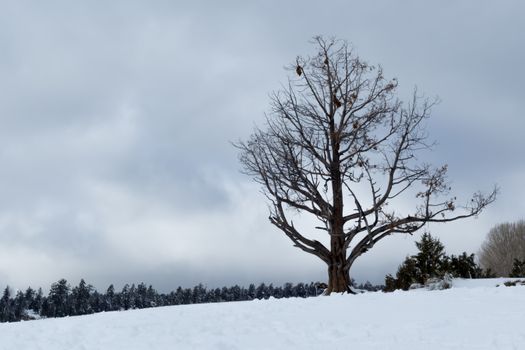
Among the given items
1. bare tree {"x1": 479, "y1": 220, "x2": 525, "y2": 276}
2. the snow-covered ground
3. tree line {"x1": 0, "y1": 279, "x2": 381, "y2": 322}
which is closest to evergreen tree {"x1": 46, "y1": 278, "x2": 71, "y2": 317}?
tree line {"x1": 0, "y1": 279, "x2": 381, "y2": 322}

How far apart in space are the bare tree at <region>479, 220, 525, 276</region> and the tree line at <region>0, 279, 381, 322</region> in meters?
38.2

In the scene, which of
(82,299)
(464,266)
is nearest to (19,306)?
(82,299)

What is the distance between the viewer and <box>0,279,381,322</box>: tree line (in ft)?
303

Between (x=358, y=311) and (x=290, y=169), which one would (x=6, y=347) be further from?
(x=290, y=169)

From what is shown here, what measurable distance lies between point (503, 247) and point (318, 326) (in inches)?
1965

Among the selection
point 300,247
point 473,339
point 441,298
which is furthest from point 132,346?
point 300,247

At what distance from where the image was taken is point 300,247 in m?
19.8

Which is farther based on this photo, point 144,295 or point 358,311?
point 144,295

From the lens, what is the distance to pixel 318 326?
397 inches

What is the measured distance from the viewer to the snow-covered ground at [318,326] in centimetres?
869

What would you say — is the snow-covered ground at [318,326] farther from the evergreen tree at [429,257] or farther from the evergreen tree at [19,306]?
the evergreen tree at [19,306]

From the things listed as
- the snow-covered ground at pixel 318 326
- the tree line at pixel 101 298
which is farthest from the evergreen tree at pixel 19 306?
the snow-covered ground at pixel 318 326

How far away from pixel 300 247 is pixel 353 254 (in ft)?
6.98

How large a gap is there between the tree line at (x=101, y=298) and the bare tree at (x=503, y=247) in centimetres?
3820
